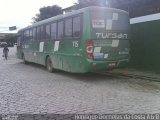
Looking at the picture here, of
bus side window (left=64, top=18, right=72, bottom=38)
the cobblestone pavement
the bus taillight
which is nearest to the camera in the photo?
the cobblestone pavement

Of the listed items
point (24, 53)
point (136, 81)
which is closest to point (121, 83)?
point (136, 81)

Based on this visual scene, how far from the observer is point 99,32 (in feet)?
38.2

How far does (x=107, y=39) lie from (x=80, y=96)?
3809 mm

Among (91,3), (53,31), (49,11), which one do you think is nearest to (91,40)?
(53,31)

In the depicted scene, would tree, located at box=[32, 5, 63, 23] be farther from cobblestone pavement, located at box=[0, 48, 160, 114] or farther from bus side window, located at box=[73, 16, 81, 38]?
cobblestone pavement, located at box=[0, 48, 160, 114]

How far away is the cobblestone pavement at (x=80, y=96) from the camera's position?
7.27 m

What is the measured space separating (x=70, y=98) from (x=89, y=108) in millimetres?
1392

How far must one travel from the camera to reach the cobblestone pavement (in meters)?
7.27

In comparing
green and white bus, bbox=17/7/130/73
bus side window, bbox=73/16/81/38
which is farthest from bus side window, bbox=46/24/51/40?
bus side window, bbox=73/16/81/38

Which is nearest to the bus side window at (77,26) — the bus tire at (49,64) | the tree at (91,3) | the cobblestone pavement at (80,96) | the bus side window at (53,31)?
the cobblestone pavement at (80,96)

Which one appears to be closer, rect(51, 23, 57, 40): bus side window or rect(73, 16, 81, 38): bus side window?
rect(73, 16, 81, 38): bus side window

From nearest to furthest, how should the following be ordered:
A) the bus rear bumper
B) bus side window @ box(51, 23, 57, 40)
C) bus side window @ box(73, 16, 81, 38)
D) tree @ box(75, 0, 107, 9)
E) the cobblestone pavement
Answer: the cobblestone pavement
the bus rear bumper
bus side window @ box(73, 16, 81, 38)
bus side window @ box(51, 23, 57, 40)
tree @ box(75, 0, 107, 9)

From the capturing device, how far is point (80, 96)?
8.80m

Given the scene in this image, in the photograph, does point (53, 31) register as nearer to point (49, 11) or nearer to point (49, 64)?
point (49, 64)
